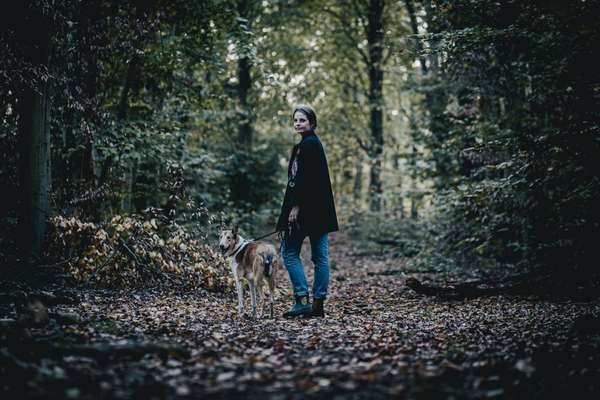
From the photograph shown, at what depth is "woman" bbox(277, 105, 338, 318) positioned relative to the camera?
6484 millimetres

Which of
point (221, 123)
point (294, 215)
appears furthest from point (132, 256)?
point (221, 123)

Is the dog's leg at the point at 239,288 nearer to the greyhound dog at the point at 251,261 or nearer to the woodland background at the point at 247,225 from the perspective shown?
the greyhound dog at the point at 251,261

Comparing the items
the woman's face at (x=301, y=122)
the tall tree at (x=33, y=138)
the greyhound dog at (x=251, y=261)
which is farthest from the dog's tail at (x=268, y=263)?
the tall tree at (x=33, y=138)

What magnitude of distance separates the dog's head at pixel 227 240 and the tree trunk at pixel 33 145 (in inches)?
123

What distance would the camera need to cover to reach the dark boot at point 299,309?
6637 millimetres

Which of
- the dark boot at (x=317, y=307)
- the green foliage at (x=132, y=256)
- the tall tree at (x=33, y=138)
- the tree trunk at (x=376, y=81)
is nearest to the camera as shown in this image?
the dark boot at (x=317, y=307)

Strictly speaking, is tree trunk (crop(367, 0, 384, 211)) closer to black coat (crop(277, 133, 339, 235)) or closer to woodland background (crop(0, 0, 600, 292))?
woodland background (crop(0, 0, 600, 292))

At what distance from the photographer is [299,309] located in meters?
6.66

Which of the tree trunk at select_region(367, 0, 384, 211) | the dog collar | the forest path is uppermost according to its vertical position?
the tree trunk at select_region(367, 0, 384, 211)

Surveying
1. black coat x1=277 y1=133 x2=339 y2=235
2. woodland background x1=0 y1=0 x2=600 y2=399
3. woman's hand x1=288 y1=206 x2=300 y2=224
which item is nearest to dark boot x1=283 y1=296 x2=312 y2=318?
woodland background x1=0 y1=0 x2=600 y2=399

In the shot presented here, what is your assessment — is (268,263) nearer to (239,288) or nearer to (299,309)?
(239,288)

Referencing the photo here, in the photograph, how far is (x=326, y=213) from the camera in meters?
6.58

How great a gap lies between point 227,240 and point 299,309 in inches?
51.1

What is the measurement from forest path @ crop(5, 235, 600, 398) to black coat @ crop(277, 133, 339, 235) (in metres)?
1.23
